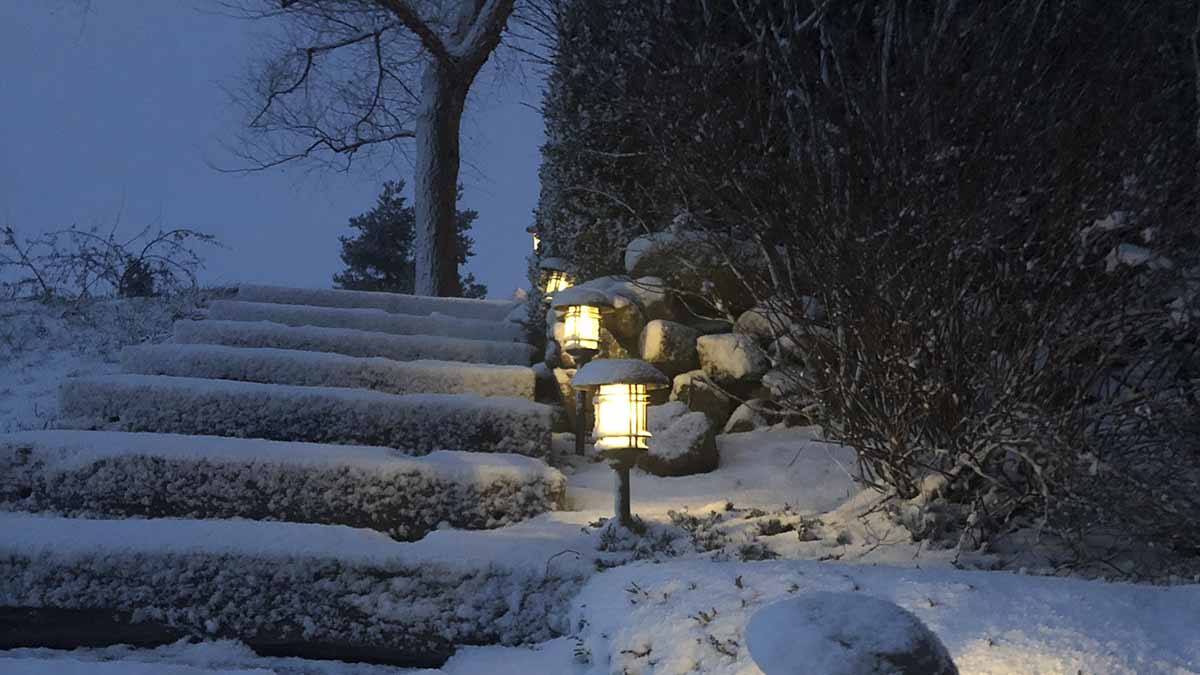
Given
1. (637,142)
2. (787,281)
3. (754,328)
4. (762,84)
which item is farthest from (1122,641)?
(637,142)

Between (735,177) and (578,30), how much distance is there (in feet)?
9.26

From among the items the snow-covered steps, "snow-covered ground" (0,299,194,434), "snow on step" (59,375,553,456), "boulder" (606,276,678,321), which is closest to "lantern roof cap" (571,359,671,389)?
"snow on step" (59,375,553,456)

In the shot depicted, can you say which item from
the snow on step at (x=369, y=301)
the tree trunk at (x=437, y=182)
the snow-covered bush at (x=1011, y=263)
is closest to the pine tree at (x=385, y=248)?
the tree trunk at (x=437, y=182)

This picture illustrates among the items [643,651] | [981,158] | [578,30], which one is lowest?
[643,651]

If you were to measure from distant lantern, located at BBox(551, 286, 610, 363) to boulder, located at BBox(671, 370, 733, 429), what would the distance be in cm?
75

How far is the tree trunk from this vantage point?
9828 mm

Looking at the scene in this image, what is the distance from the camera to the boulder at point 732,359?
5.34 metres

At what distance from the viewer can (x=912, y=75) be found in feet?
12.0

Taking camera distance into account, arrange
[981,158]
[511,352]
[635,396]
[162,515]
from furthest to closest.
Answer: [511,352], [635,396], [162,515], [981,158]

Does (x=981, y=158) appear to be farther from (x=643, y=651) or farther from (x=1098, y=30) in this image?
(x=643, y=651)

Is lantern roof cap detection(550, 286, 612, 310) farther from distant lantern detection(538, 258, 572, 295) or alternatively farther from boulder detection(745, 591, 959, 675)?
boulder detection(745, 591, 959, 675)

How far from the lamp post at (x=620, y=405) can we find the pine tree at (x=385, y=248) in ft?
45.8

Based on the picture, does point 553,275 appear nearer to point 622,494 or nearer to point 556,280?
point 556,280


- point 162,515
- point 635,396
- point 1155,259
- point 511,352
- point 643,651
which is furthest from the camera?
point 511,352
